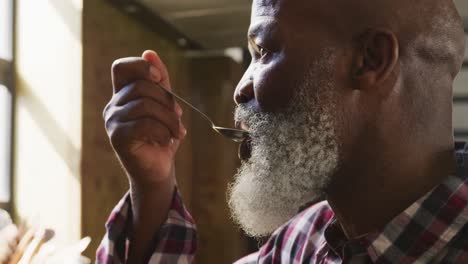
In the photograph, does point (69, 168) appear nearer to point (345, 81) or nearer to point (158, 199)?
point (158, 199)

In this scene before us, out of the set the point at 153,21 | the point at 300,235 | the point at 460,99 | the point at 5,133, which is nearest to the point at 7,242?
the point at 300,235

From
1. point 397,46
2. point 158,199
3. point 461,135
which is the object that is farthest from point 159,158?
point 461,135

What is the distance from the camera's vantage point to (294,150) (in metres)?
0.76

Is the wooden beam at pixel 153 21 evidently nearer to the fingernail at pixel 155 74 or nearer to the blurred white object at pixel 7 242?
the fingernail at pixel 155 74

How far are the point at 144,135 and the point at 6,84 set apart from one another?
44.0 inches

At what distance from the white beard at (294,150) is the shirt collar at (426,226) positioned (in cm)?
10

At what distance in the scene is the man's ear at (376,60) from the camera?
72 cm

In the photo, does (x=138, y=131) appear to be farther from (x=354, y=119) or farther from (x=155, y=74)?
(x=354, y=119)

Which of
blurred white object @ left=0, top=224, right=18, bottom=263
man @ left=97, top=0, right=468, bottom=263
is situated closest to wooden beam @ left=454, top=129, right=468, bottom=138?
man @ left=97, top=0, right=468, bottom=263

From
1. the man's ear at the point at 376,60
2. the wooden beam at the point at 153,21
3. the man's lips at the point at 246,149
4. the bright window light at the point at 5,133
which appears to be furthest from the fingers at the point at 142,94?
the wooden beam at the point at 153,21

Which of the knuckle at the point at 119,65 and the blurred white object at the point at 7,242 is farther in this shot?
the knuckle at the point at 119,65

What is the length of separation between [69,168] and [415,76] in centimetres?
137

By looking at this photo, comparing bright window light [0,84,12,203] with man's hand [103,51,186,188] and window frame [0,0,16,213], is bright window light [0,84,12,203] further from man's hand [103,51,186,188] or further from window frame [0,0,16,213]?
man's hand [103,51,186,188]

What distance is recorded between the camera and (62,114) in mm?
1873
